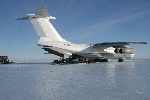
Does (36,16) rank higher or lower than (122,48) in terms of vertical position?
higher

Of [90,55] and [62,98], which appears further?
[90,55]

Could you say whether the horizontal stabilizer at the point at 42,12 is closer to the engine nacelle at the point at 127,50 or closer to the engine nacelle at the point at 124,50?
the engine nacelle at the point at 124,50

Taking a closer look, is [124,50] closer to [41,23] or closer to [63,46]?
[63,46]

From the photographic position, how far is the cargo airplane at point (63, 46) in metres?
37.3

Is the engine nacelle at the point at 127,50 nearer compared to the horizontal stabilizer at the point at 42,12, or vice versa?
the horizontal stabilizer at the point at 42,12

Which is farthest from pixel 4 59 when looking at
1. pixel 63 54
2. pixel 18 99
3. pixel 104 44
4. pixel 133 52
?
pixel 18 99

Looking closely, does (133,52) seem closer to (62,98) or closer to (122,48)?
(122,48)

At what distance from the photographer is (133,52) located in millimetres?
47312

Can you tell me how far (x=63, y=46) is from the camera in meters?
39.7

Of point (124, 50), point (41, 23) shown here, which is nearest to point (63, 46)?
point (41, 23)

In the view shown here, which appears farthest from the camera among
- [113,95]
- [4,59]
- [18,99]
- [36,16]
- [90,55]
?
[4,59]

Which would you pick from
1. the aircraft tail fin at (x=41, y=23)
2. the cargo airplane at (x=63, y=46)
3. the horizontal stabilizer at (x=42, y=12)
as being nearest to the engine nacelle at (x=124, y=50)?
the cargo airplane at (x=63, y=46)

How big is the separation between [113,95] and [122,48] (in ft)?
130

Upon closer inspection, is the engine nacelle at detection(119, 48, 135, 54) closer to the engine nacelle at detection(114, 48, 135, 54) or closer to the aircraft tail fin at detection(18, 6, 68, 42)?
the engine nacelle at detection(114, 48, 135, 54)
